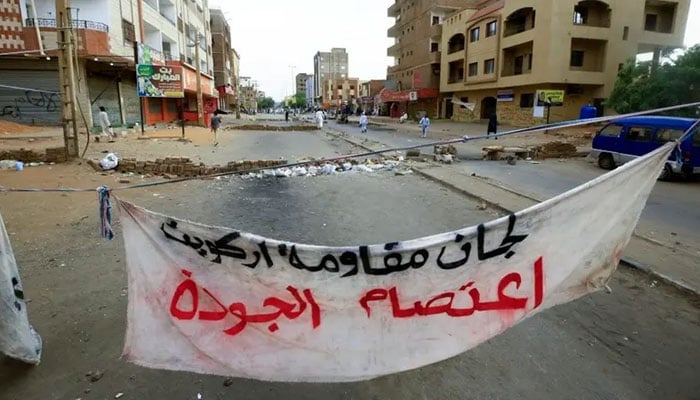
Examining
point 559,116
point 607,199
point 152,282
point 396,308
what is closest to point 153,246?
point 152,282

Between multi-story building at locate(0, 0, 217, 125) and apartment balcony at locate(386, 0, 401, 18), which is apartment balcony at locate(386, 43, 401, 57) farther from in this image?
multi-story building at locate(0, 0, 217, 125)

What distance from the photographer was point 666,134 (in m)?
11.9

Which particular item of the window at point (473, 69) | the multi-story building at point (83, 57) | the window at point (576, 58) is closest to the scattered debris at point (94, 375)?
the multi-story building at point (83, 57)

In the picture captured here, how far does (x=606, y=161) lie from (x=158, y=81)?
24.0 m

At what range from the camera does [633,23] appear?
3366 centimetres

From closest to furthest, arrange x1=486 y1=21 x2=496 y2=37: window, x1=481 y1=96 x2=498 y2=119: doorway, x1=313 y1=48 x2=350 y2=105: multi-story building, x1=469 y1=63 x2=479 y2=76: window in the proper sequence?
x1=486 y1=21 x2=496 y2=37: window → x1=469 y1=63 x2=479 y2=76: window → x1=481 y1=96 x2=498 y2=119: doorway → x1=313 y1=48 x2=350 y2=105: multi-story building

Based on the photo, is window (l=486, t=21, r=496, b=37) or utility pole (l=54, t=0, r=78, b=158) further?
window (l=486, t=21, r=496, b=37)

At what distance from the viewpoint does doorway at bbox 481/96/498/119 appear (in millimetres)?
42031

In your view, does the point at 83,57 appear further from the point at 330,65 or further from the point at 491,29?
the point at 330,65

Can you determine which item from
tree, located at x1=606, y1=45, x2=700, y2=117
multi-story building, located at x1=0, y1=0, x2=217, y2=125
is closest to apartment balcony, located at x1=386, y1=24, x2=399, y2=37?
multi-story building, located at x1=0, y1=0, x2=217, y2=125

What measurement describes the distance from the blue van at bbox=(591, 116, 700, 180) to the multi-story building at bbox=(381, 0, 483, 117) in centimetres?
3970

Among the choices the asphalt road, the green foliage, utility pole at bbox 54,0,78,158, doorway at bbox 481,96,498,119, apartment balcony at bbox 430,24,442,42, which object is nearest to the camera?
the asphalt road

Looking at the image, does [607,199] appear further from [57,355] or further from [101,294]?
[101,294]

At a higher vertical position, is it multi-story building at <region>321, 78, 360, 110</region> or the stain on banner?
multi-story building at <region>321, 78, 360, 110</region>
